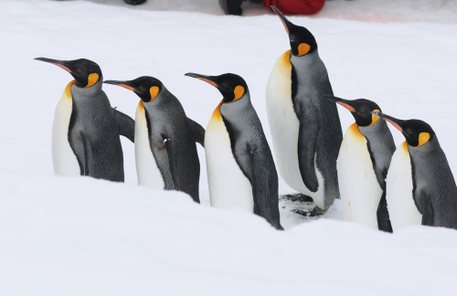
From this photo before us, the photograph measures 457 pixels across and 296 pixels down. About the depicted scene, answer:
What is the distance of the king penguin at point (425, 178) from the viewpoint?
1963 millimetres

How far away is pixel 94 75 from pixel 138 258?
132cm

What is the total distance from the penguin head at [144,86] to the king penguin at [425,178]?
0.87 metres

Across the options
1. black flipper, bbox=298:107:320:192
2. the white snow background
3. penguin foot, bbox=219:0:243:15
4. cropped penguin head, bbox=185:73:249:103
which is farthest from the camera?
penguin foot, bbox=219:0:243:15

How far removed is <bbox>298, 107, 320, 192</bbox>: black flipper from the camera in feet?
7.92

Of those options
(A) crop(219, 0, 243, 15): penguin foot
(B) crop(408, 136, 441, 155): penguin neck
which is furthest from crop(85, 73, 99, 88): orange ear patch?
(A) crop(219, 0, 243, 15): penguin foot

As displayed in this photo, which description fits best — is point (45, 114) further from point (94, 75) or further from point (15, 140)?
point (94, 75)

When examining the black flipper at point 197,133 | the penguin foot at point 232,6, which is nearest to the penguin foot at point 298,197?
the black flipper at point 197,133

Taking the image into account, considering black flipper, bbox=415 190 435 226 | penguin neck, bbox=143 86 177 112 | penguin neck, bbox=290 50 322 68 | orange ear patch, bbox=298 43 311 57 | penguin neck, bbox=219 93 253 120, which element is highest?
orange ear patch, bbox=298 43 311 57

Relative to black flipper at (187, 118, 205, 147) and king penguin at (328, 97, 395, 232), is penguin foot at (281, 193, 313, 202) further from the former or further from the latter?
black flipper at (187, 118, 205, 147)

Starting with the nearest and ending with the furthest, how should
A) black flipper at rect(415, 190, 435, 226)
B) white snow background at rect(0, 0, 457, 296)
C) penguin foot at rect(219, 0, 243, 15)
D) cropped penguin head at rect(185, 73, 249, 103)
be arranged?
white snow background at rect(0, 0, 457, 296) → black flipper at rect(415, 190, 435, 226) → cropped penguin head at rect(185, 73, 249, 103) → penguin foot at rect(219, 0, 243, 15)

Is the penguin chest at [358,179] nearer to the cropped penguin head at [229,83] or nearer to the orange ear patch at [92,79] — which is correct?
the cropped penguin head at [229,83]

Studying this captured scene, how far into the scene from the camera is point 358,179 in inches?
88.5

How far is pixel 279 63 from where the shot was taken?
100 inches

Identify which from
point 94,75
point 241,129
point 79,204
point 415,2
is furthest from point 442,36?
point 79,204
